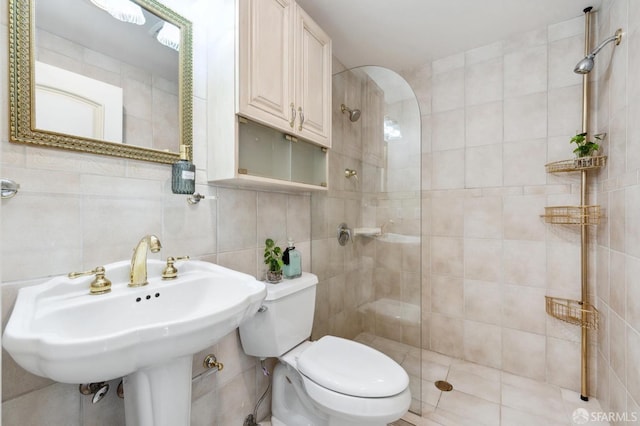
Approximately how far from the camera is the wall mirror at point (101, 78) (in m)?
0.82

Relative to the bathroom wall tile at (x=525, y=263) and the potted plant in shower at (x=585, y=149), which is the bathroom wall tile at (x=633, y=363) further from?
the potted plant in shower at (x=585, y=149)

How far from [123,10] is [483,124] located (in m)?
2.18

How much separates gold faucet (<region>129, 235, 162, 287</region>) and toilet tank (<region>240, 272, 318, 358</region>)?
0.52 metres

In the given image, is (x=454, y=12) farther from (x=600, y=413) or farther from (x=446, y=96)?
(x=600, y=413)

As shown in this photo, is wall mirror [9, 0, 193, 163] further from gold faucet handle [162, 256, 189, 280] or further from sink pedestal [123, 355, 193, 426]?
sink pedestal [123, 355, 193, 426]

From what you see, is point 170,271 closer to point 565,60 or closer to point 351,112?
point 351,112

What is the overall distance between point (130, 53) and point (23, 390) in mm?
1132

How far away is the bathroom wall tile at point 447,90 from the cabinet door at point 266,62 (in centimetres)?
137

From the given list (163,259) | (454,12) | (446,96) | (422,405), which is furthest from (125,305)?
(446,96)

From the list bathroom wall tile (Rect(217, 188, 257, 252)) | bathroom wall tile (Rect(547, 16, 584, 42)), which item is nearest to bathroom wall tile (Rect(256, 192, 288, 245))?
bathroom wall tile (Rect(217, 188, 257, 252))

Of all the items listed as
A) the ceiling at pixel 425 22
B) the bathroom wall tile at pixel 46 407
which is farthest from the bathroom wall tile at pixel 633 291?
the bathroom wall tile at pixel 46 407

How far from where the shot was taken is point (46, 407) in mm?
833

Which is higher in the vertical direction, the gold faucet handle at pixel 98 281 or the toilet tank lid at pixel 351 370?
the gold faucet handle at pixel 98 281

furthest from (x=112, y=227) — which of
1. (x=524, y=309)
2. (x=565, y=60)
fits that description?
(x=565, y=60)
